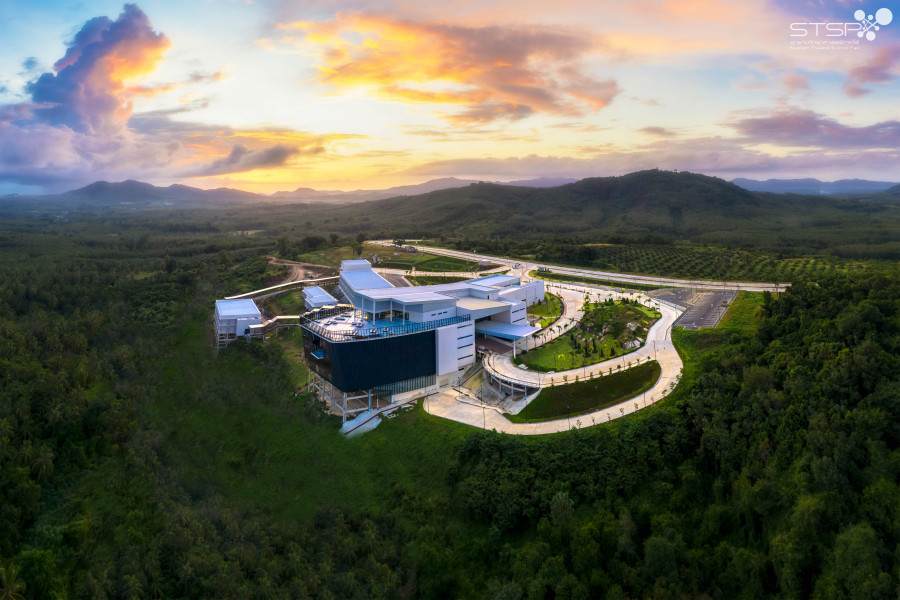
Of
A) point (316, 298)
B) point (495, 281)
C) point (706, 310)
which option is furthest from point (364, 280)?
point (706, 310)

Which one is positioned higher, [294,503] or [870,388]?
[870,388]

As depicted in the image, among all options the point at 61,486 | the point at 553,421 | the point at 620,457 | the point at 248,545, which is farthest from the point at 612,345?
the point at 61,486

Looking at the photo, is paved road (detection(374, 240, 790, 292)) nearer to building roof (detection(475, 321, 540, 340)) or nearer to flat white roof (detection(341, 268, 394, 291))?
building roof (detection(475, 321, 540, 340))

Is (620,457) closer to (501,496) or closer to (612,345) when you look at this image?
(501,496)

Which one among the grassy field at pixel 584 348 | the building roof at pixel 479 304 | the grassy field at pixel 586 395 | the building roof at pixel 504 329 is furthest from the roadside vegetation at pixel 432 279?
the grassy field at pixel 586 395

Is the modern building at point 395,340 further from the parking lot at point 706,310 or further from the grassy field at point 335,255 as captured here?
the grassy field at point 335,255
